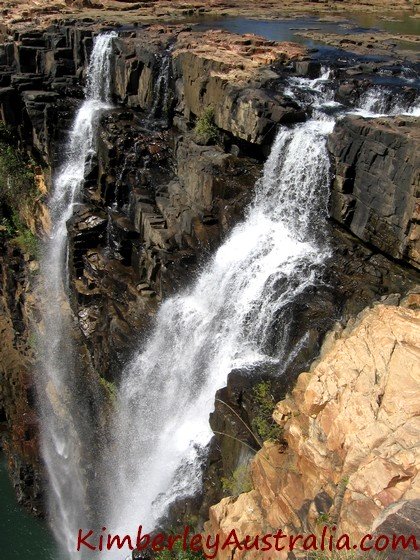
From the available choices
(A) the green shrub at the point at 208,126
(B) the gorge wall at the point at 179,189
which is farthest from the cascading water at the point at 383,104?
(A) the green shrub at the point at 208,126

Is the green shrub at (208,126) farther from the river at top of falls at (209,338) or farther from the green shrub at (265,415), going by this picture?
the green shrub at (265,415)

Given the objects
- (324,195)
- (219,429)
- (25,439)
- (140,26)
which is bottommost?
(25,439)

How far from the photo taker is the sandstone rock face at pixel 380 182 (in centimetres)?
1534

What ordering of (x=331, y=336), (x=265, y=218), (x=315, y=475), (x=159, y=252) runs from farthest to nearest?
(x=159, y=252) < (x=265, y=218) < (x=331, y=336) < (x=315, y=475)

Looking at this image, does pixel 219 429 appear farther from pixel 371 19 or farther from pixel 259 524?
pixel 371 19

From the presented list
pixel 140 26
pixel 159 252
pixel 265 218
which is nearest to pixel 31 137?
pixel 140 26

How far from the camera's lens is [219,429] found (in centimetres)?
1500

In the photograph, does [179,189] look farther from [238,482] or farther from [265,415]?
[238,482]

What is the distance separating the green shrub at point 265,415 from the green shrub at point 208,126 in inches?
434

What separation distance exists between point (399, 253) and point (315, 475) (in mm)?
6980

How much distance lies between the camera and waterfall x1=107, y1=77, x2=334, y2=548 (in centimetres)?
1688

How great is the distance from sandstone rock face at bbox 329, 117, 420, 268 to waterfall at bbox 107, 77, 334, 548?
75 centimetres

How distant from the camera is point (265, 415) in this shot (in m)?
14.0

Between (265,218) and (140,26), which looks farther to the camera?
(140,26)
